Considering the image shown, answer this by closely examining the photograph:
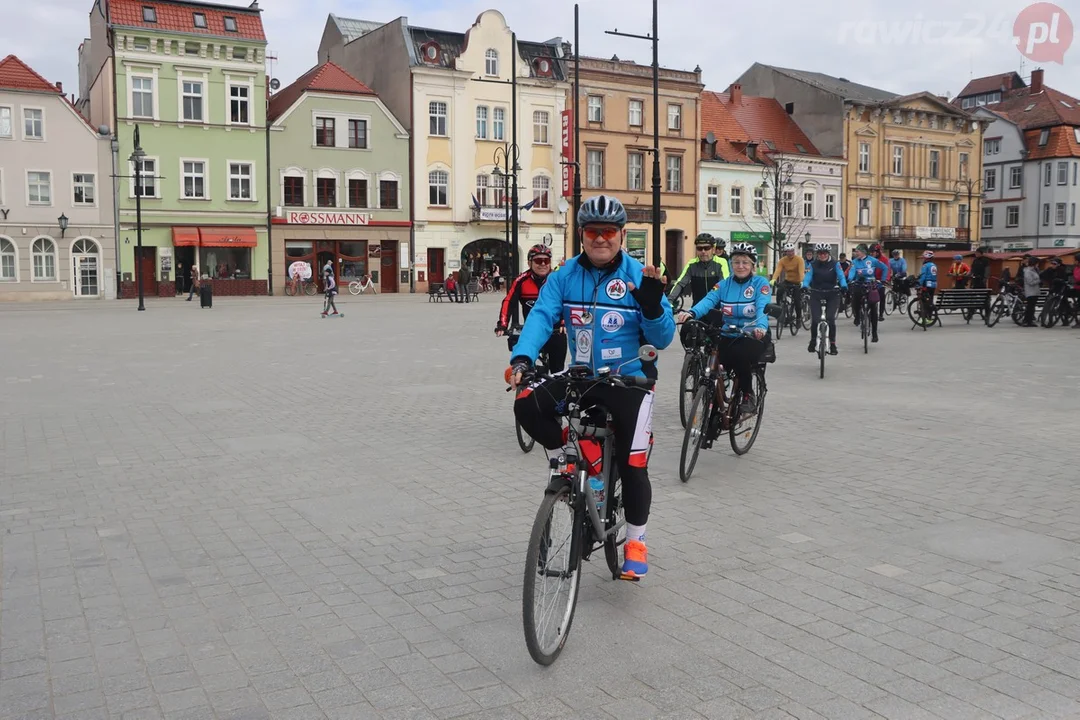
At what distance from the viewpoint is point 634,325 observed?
469cm

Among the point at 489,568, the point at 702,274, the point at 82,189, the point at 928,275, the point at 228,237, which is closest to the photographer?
the point at 489,568

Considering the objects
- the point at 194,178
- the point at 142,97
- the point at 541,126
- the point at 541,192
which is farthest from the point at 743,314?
the point at 541,126

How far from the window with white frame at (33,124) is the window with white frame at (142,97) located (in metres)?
3.84

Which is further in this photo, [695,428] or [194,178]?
[194,178]

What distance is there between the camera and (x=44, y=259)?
45.6m

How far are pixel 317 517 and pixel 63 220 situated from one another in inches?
1700

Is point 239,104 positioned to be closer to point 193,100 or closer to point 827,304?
point 193,100

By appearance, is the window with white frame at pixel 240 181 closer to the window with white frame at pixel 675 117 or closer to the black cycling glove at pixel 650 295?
the window with white frame at pixel 675 117

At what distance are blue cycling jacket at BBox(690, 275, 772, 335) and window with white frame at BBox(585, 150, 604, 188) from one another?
49177mm

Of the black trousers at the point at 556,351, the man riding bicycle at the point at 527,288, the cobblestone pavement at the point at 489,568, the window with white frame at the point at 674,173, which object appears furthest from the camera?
the window with white frame at the point at 674,173

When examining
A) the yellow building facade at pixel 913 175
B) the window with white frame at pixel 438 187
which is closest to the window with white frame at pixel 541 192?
the window with white frame at pixel 438 187

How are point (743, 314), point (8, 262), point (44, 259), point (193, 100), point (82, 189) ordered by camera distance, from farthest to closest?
1. point (193, 100)
2. point (82, 189)
3. point (44, 259)
4. point (8, 262)
5. point (743, 314)

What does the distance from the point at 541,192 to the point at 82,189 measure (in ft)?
76.2

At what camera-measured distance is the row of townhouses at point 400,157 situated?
152 ft
